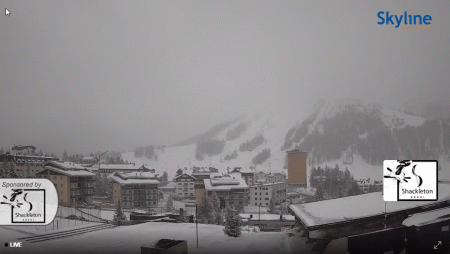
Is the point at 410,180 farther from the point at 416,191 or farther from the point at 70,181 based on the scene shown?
the point at 70,181

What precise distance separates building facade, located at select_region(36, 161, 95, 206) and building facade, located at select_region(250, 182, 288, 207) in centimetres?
250

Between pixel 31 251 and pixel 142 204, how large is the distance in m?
1.51

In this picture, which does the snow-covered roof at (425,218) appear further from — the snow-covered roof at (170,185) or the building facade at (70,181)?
the building facade at (70,181)

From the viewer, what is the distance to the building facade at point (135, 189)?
4.07 m

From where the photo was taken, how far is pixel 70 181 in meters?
3.82

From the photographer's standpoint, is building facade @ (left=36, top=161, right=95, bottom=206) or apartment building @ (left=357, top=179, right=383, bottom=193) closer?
apartment building @ (left=357, top=179, right=383, bottom=193)

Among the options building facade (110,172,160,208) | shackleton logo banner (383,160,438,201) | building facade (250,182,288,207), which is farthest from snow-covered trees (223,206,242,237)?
shackleton logo banner (383,160,438,201)

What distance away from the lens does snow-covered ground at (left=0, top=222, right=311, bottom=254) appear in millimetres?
3445

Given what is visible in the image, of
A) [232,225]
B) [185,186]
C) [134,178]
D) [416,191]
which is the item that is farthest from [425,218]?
[134,178]

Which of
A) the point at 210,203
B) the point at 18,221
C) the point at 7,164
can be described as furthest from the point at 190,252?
the point at 7,164

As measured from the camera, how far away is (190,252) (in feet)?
11.3

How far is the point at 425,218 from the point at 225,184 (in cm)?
260

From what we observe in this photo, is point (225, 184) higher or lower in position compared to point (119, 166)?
lower

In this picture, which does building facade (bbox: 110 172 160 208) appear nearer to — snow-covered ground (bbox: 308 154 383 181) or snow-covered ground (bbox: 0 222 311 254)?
snow-covered ground (bbox: 0 222 311 254)
